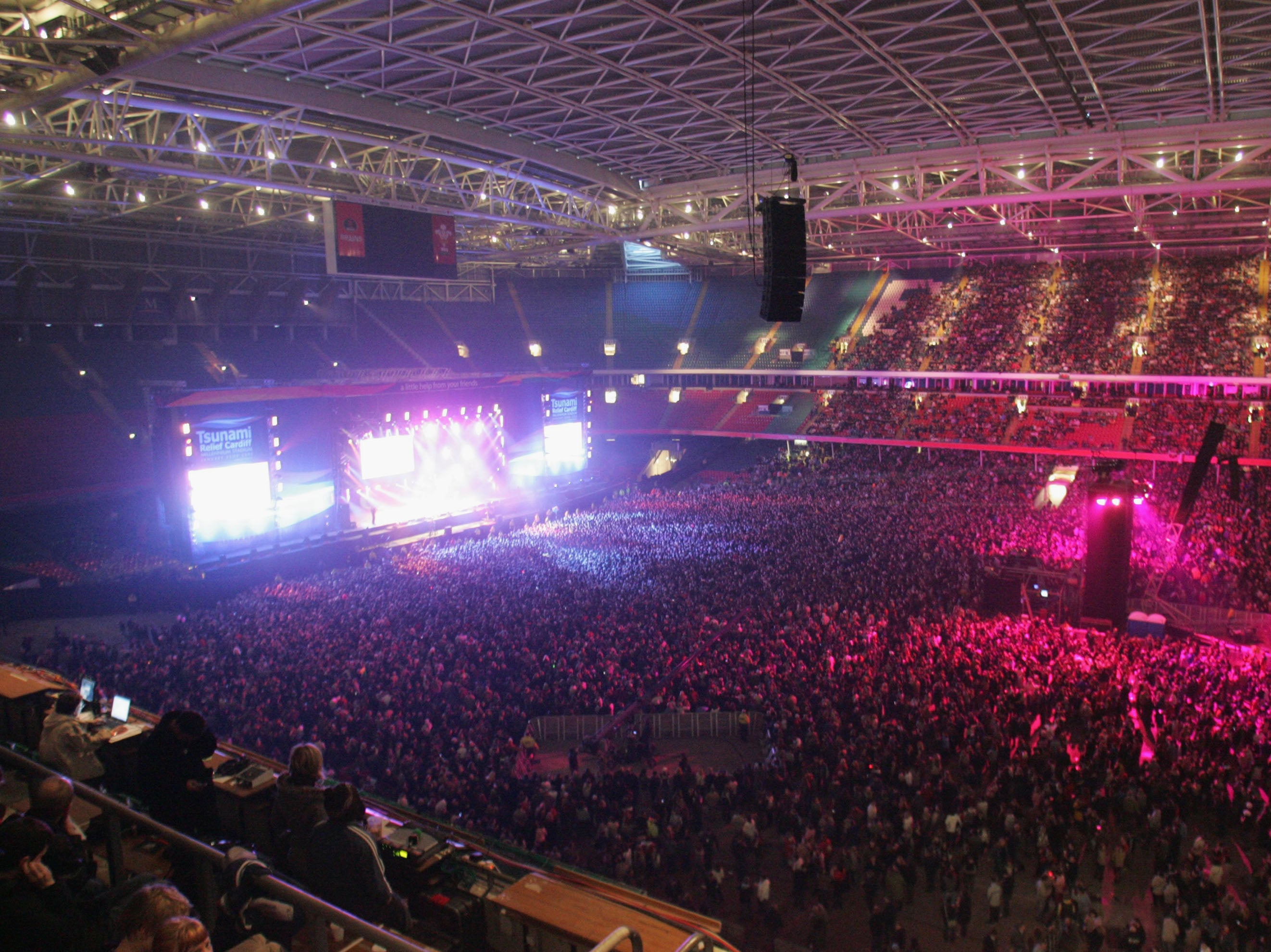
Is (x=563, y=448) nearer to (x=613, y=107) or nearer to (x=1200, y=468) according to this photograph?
(x=613, y=107)

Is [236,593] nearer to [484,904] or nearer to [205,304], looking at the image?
[205,304]

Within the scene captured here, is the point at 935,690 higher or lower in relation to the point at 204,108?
lower

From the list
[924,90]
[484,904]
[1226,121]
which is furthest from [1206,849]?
[1226,121]

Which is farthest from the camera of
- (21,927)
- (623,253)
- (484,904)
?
(623,253)

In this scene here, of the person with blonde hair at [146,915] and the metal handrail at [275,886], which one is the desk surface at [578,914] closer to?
the metal handrail at [275,886]

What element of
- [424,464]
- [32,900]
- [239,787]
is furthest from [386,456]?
[32,900]

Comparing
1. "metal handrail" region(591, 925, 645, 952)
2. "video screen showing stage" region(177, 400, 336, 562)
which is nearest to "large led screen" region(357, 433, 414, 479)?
"video screen showing stage" region(177, 400, 336, 562)

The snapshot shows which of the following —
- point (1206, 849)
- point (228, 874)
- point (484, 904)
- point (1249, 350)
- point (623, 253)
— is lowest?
point (1206, 849)
